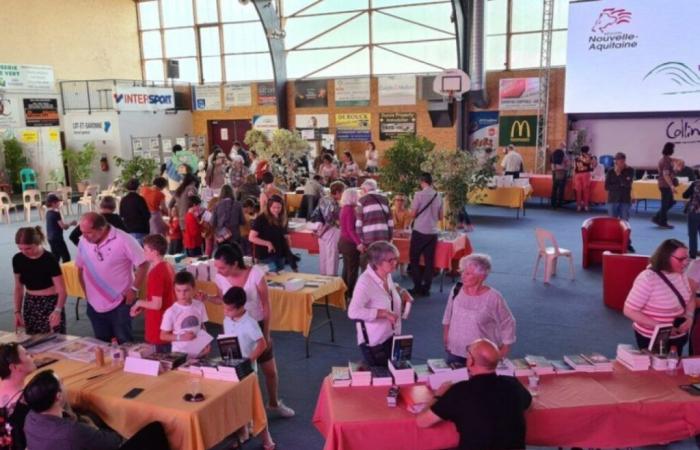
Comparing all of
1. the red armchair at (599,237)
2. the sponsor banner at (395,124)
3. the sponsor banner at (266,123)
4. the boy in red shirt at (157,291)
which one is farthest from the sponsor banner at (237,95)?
the boy in red shirt at (157,291)

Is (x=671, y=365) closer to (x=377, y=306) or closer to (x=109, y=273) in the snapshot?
(x=377, y=306)

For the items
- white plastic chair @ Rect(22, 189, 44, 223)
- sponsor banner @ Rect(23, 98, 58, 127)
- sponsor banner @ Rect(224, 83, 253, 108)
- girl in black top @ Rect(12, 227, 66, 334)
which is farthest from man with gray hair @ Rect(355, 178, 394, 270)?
sponsor banner @ Rect(23, 98, 58, 127)

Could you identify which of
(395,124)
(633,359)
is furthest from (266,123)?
(633,359)

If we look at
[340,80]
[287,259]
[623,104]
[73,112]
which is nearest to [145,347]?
[287,259]

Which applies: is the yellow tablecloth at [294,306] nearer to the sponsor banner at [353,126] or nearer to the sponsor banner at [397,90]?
the sponsor banner at [397,90]

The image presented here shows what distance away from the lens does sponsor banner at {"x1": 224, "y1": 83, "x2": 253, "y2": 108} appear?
60.7 ft

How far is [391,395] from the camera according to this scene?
313 cm

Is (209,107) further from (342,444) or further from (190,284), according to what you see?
(342,444)

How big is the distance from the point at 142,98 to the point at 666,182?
13.5 metres

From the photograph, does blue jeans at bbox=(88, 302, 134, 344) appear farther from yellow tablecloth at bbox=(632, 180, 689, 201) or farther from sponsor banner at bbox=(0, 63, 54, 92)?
sponsor banner at bbox=(0, 63, 54, 92)

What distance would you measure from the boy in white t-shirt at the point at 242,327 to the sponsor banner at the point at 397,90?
525 inches

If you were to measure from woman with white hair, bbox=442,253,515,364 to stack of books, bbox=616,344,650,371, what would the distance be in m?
0.66

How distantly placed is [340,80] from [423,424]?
15018 millimetres

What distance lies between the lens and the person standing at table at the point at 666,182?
32.2 feet
